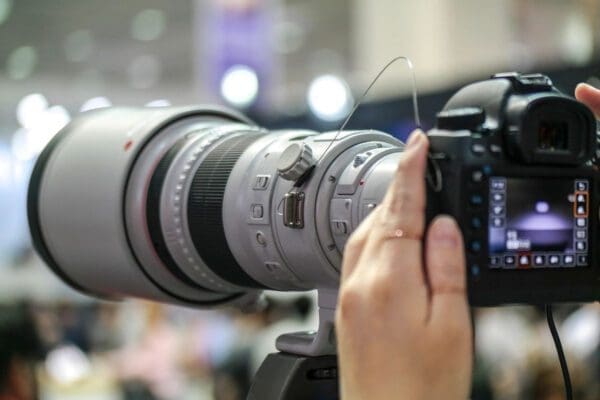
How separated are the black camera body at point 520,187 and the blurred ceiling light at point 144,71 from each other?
10.9m

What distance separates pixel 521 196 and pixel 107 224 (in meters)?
0.93

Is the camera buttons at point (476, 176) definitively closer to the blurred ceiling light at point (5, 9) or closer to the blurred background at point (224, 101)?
the blurred background at point (224, 101)

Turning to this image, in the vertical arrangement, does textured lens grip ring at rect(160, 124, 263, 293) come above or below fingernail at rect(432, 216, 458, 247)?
below

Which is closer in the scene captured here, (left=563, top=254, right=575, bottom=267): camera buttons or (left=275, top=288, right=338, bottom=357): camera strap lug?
(left=563, top=254, right=575, bottom=267): camera buttons

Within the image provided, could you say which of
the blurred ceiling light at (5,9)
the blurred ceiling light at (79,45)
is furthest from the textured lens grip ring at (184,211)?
the blurred ceiling light at (79,45)

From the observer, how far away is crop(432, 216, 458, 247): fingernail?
1.15 m

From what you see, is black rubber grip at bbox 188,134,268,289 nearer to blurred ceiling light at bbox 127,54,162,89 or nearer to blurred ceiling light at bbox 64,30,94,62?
blurred ceiling light at bbox 64,30,94,62

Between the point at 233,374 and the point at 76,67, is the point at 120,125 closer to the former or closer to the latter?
Answer: the point at 233,374

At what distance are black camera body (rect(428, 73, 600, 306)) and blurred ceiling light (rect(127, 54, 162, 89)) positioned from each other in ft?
35.8

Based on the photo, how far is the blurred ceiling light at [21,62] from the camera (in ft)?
36.1

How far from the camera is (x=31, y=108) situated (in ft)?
32.0

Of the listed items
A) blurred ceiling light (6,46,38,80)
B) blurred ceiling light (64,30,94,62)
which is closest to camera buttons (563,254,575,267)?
blurred ceiling light (64,30,94,62)

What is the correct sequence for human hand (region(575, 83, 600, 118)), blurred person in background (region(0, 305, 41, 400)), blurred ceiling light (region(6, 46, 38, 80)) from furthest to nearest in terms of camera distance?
blurred ceiling light (region(6, 46, 38, 80))
blurred person in background (region(0, 305, 41, 400))
human hand (region(575, 83, 600, 118))

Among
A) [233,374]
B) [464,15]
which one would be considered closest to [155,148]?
[233,374]
